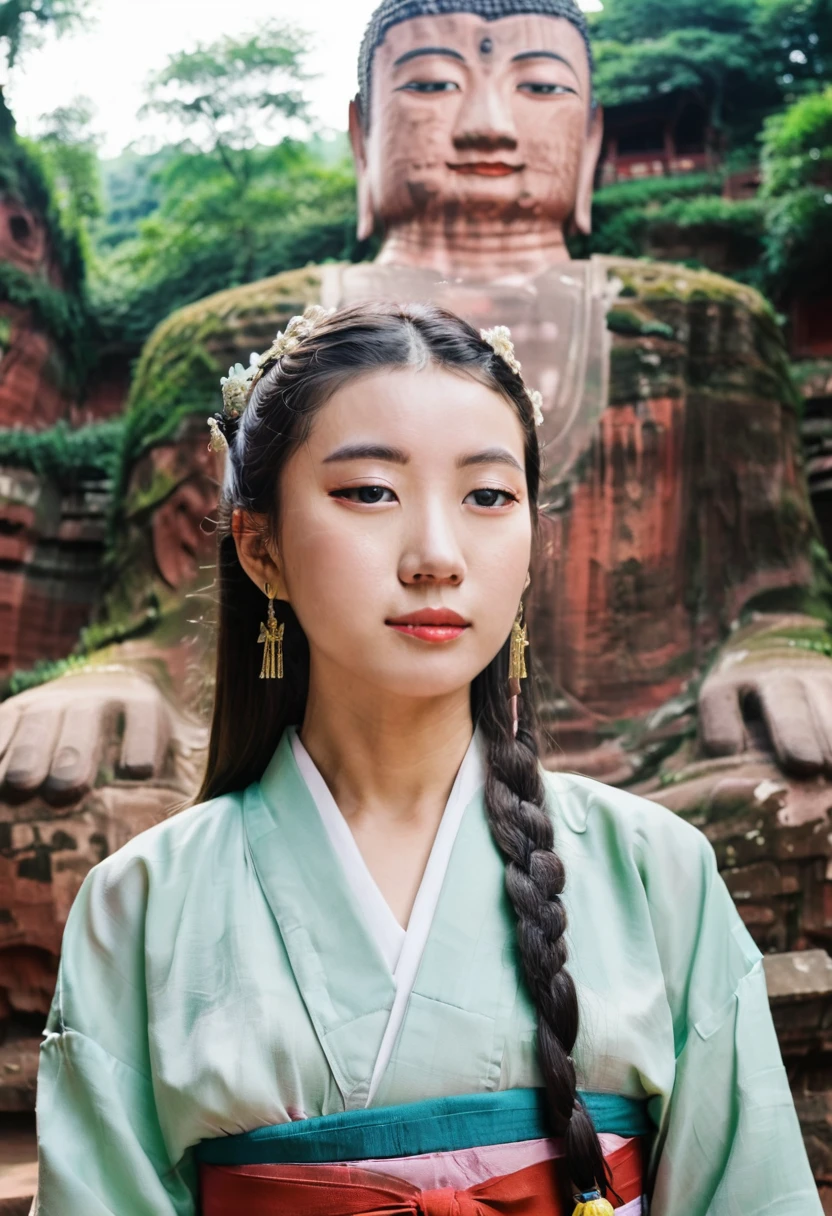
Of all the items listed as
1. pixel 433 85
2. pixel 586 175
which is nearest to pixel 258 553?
pixel 433 85

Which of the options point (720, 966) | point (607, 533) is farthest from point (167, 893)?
point (607, 533)

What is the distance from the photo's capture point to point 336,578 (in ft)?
5.29

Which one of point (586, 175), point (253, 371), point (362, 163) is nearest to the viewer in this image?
point (253, 371)

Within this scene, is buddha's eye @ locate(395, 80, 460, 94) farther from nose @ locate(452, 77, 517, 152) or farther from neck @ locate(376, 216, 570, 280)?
neck @ locate(376, 216, 570, 280)

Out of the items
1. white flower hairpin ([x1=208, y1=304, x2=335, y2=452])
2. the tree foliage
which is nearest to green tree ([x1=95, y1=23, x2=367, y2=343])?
the tree foliage

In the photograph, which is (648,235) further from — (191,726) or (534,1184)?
(534,1184)

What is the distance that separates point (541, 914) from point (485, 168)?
4014 mm

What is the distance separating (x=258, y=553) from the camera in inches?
71.6

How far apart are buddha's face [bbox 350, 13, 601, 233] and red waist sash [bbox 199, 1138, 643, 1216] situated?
4.22m

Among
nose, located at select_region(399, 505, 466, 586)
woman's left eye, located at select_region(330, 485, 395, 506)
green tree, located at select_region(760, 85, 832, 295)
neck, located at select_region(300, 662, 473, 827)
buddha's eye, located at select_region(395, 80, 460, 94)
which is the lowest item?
neck, located at select_region(300, 662, 473, 827)

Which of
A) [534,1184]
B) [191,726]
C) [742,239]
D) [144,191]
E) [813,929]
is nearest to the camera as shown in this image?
[534,1184]

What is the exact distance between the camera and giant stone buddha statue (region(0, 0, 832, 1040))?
3664 millimetres

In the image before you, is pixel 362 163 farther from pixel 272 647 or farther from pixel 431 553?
pixel 431 553

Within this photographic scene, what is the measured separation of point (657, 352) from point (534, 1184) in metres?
3.65
